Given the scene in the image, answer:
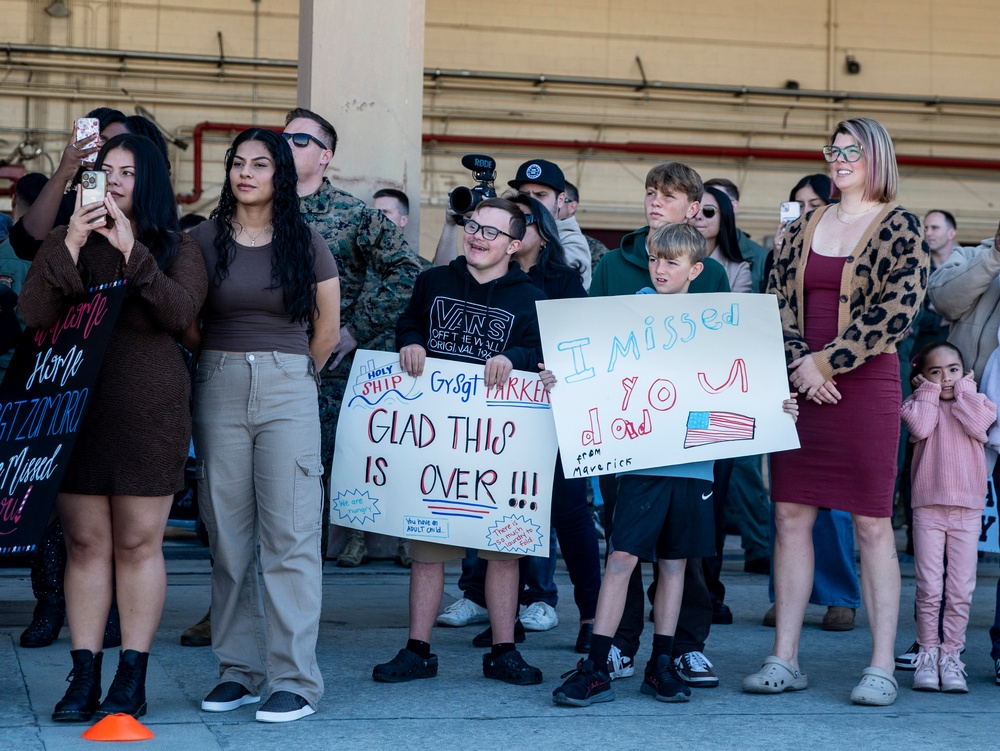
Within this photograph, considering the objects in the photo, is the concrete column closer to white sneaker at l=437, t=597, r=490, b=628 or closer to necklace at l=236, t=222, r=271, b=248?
white sneaker at l=437, t=597, r=490, b=628

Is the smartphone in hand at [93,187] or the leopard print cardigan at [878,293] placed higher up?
the smartphone in hand at [93,187]

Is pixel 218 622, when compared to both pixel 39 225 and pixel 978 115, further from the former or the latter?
pixel 978 115

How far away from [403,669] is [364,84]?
3.14 metres

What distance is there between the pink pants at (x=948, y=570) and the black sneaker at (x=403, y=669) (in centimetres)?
180

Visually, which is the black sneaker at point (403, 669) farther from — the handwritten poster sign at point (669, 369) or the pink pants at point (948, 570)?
the pink pants at point (948, 570)

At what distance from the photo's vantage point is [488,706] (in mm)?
4164

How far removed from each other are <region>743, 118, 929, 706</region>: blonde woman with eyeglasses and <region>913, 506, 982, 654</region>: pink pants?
1.34 feet

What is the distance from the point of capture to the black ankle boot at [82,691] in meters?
3.76

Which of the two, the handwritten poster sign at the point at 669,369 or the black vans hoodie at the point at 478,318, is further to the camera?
the black vans hoodie at the point at 478,318

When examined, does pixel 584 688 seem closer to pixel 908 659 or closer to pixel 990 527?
pixel 908 659

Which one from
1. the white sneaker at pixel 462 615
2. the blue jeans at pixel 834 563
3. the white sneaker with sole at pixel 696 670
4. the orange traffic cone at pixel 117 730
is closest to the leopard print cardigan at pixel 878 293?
the white sneaker with sole at pixel 696 670

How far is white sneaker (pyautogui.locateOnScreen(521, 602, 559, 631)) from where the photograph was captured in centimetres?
551

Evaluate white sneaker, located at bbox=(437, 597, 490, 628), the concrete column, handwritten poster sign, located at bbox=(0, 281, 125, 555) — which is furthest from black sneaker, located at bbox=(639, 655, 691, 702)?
the concrete column

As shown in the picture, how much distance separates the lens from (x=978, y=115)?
45.5 feet
